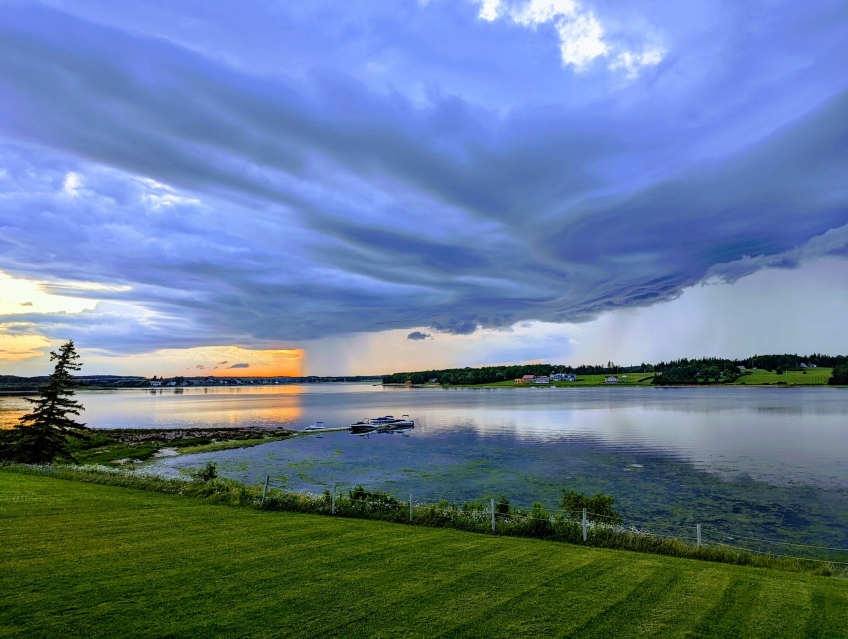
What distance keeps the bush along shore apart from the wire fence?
41 mm

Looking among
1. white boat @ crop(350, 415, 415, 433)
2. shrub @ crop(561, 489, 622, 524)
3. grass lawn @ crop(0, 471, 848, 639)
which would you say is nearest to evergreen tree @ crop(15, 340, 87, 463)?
grass lawn @ crop(0, 471, 848, 639)

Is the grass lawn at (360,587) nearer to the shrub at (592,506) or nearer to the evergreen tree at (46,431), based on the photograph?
the shrub at (592,506)

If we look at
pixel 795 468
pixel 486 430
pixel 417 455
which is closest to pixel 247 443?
pixel 417 455

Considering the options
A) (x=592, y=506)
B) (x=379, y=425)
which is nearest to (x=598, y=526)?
(x=592, y=506)

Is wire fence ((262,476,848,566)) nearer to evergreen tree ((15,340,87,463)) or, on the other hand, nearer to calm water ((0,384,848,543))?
calm water ((0,384,848,543))

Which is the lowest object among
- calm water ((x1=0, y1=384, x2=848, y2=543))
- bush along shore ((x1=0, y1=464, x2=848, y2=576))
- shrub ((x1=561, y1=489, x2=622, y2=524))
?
calm water ((x1=0, y1=384, x2=848, y2=543))

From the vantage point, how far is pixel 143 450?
57.3 metres

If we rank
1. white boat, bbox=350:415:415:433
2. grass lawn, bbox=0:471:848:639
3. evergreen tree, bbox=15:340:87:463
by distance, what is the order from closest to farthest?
grass lawn, bbox=0:471:848:639 → evergreen tree, bbox=15:340:87:463 → white boat, bbox=350:415:415:433

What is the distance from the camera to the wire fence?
59.1 ft

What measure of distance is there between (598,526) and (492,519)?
14.2 ft

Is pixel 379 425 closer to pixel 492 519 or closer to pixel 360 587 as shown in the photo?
pixel 492 519

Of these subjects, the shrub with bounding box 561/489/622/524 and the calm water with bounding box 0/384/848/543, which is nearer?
the shrub with bounding box 561/489/622/524

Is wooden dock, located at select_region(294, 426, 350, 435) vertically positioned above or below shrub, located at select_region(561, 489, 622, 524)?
below

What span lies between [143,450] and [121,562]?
52973mm
